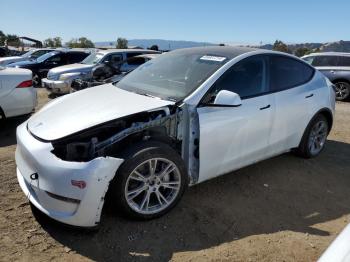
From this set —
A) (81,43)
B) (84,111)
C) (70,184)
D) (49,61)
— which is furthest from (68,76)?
(81,43)

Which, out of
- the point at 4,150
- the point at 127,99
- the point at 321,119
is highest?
the point at 127,99

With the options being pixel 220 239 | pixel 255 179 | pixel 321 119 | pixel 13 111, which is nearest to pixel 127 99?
pixel 220 239

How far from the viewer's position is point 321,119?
5.01 meters

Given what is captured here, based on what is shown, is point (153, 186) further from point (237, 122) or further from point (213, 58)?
point (213, 58)

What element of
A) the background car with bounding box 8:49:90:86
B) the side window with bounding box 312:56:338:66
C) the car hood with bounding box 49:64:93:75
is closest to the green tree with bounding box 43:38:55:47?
the background car with bounding box 8:49:90:86

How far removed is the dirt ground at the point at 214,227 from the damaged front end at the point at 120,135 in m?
0.67

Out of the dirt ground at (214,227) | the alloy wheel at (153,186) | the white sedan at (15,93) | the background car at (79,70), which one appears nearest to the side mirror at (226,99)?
the alloy wheel at (153,186)

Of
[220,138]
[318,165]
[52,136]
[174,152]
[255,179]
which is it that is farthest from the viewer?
[318,165]

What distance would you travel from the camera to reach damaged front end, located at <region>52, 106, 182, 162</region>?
297 centimetres

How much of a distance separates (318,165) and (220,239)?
2.52 m

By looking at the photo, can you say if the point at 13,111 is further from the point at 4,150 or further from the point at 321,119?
the point at 321,119

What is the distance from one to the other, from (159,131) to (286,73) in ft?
6.82

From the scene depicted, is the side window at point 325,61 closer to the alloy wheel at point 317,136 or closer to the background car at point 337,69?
the background car at point 337,69

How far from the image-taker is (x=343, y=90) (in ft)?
38.3
